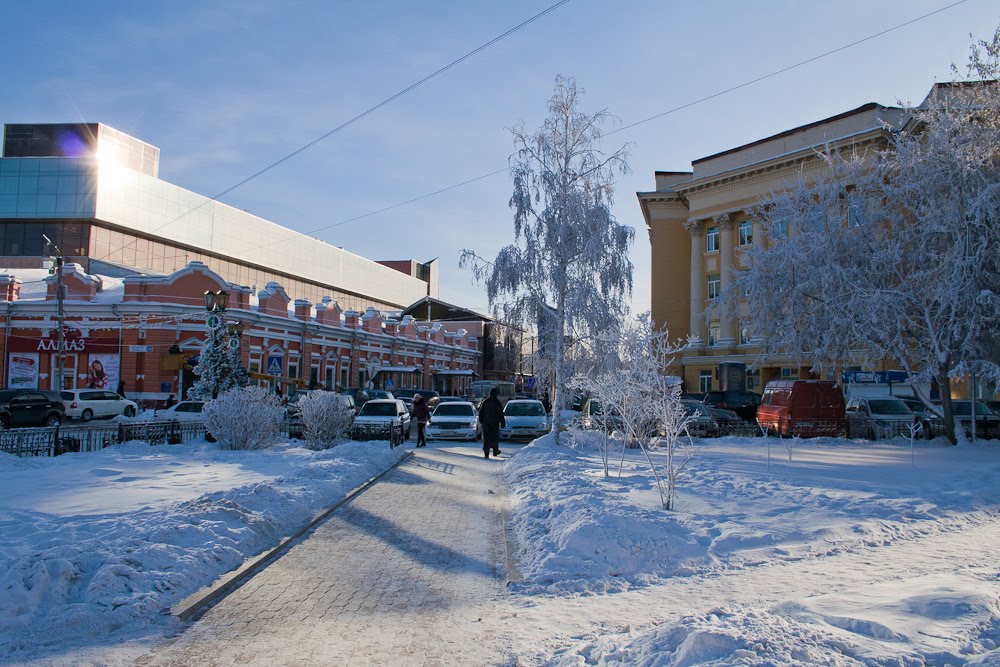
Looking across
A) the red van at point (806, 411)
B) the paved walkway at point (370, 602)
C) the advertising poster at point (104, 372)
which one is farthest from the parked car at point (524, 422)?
the advertising poster at point (104, 372)

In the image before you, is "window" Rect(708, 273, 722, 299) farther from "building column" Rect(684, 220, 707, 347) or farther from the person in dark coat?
the person in dark coat

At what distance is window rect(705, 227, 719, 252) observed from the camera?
4991 centimetres

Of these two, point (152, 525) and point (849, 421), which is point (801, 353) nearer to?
point (849, 421)

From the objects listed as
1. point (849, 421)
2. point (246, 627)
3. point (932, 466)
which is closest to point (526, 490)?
point (246, 627)

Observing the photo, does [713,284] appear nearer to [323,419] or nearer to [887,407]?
[887,407]

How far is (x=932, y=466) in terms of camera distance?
49.6 feet

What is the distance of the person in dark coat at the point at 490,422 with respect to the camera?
18969 mm

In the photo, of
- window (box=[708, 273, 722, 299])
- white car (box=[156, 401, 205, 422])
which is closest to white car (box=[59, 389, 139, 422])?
white car (box=[156, 401, 205, 422])

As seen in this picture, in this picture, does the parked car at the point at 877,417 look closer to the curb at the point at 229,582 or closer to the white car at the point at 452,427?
the white car at the point at 452,427

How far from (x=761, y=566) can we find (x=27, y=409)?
97.2ft

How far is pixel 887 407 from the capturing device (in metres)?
26.2

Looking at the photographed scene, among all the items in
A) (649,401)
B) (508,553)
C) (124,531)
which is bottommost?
(508,553)

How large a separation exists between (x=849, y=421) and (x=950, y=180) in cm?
748

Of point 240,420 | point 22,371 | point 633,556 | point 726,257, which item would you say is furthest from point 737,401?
point 22,371
